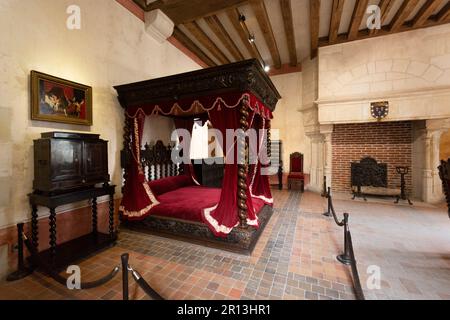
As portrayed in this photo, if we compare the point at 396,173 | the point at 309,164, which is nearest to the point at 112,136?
the point at 309,164

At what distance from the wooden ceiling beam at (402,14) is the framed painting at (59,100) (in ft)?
20.3

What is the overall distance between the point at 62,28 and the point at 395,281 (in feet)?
16.8

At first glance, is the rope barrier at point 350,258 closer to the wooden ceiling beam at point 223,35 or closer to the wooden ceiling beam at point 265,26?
the wooden ceiling beam at point 265,26

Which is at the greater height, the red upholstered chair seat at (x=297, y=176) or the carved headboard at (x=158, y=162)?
the carved headboard at (x=158, y=162)

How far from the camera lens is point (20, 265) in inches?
87.9

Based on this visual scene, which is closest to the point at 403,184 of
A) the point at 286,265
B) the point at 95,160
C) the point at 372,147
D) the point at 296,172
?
the point at 372,147

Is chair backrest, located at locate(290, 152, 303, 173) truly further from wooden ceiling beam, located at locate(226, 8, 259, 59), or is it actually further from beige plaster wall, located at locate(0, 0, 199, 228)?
beige plaster wall, located at locate(0, 0, 199, 228)

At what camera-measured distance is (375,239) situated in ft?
9.81

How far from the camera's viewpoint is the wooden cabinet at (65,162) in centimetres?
224

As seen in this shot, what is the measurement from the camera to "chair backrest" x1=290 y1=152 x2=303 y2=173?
6.74 m

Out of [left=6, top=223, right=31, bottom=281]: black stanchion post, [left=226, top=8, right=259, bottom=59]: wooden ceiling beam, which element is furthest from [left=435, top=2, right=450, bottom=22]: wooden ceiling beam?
[left=6, top=223, right=31, bottom=281]: black stanchion post

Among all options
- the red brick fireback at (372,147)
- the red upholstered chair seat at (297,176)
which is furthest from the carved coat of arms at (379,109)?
the red upholstered chair seat at (297,176)

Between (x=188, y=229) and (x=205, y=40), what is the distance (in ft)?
15.1
